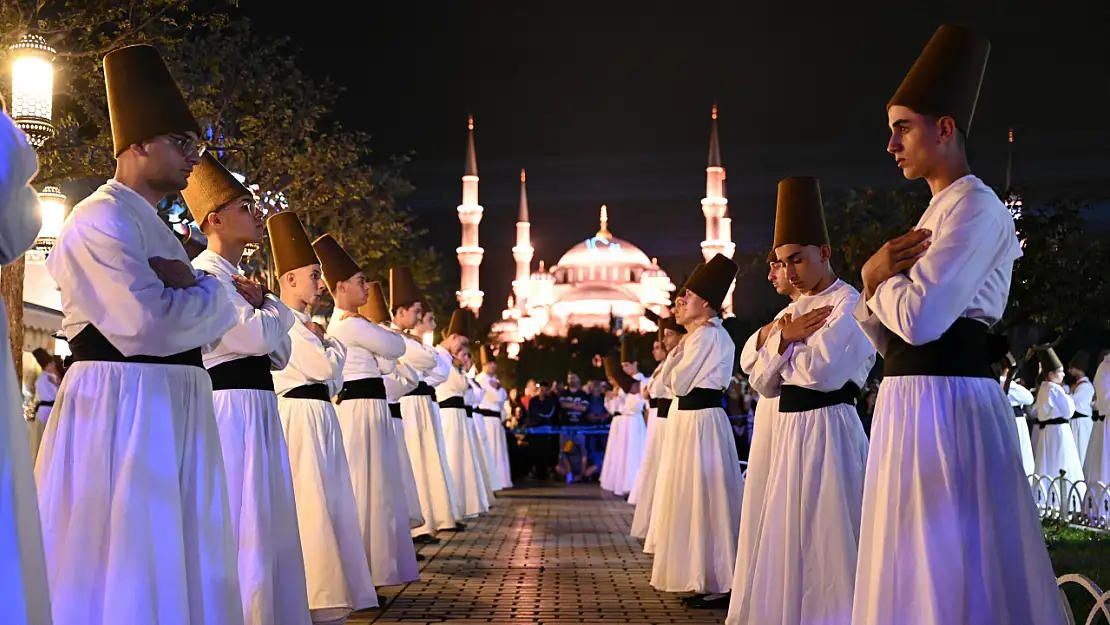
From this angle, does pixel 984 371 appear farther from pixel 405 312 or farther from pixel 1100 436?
pixel 1100 436

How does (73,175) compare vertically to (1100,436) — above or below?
above

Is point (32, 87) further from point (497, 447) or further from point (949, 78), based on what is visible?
point (497, 447)

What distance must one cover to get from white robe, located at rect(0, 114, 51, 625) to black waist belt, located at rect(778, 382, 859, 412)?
398cm

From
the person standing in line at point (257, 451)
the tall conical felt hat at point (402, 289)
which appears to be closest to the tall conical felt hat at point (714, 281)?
the person standing in line at point (257, 451)

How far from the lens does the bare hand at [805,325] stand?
618cm

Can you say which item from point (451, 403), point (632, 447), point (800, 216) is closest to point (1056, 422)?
point (632, 447)

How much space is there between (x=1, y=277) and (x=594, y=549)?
247 inches

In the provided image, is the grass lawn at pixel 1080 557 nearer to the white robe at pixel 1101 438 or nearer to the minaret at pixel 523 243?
the white robe at pixel 1101 438

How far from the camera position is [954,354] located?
14.1 feet

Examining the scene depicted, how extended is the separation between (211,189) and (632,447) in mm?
16870

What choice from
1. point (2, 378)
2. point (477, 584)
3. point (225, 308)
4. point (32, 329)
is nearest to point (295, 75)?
point (32, 329)

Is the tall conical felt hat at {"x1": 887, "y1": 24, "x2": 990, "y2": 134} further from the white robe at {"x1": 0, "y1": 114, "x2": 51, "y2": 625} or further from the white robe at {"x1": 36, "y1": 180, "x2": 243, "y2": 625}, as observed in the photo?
the white robe at {"x1": 0, "y1": 114, "x2": 51, "y2": 625}

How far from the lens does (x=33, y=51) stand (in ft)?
29.5

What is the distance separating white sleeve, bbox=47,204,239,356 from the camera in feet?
14.8
